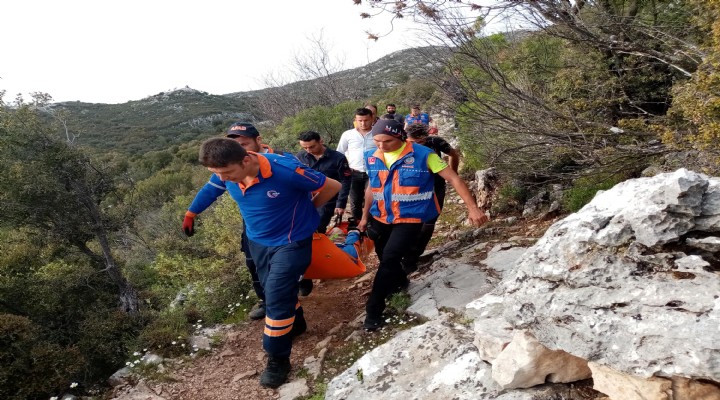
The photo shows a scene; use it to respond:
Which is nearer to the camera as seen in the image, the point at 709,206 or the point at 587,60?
the point at 709,206

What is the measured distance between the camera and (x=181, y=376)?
3838 mm

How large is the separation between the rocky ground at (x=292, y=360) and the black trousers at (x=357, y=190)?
4.28 feet

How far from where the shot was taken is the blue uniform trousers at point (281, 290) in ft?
10.6

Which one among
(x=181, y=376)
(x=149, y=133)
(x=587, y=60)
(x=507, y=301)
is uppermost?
(x=149, y=133)

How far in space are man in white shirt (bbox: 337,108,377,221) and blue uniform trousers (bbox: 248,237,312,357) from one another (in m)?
2.19

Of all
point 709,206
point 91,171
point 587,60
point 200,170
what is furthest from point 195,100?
point 709,206

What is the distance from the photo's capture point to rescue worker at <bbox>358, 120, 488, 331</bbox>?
3.64 m

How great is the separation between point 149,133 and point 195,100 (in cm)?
1756

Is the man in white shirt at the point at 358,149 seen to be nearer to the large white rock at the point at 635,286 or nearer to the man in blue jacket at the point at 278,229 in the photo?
the man in blue jacket at the point at 278,229

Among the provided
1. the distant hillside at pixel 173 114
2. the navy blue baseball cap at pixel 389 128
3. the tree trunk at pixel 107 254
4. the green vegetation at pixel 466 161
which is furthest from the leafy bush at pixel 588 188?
the distant hillside at pixel 173 114

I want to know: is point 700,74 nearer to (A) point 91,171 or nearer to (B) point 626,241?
(B) point 626,241

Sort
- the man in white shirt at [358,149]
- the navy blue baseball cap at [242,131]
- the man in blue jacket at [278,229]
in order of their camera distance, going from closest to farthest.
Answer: the man in blue jacket at [278,229] → the navy blue baseball cap at [242,131] → the man in white shirt at [358,149]

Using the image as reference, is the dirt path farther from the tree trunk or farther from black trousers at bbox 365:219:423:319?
the tree trunk

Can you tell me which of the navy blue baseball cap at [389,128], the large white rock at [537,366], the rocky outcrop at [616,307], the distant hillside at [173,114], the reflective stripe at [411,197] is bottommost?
the large white rock at [537,366]
